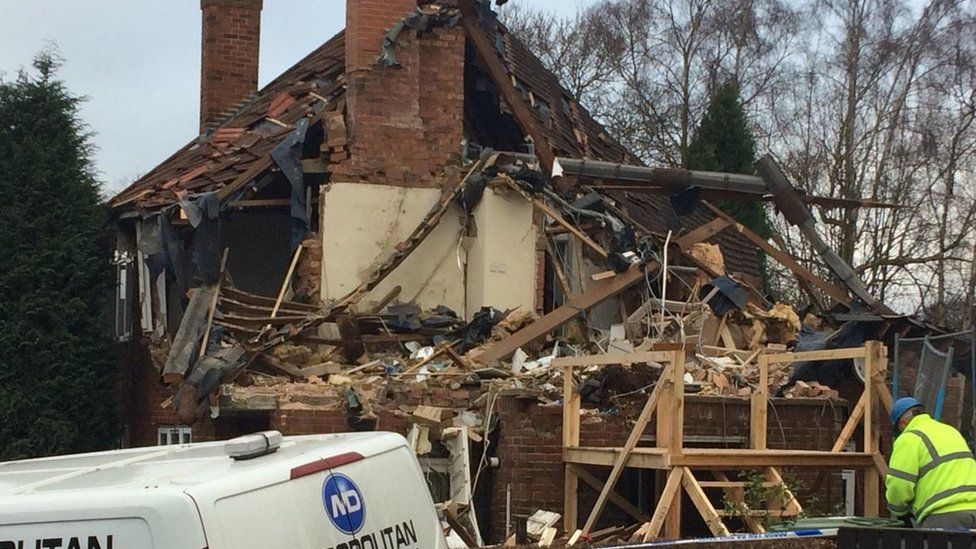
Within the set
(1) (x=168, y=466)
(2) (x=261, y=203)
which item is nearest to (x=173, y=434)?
(2) (x=261, y=203)

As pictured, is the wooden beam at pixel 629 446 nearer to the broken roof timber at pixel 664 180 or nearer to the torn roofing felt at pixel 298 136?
the broken roof timber at pixel 664 180

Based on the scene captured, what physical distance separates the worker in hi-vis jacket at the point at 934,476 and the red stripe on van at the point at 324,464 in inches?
168

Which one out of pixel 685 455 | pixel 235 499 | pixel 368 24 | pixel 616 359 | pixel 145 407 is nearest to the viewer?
pixel 235 499

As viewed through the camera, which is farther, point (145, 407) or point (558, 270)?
point (145, 407)

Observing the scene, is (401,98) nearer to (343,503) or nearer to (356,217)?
(356,217)

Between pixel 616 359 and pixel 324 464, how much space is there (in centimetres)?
673

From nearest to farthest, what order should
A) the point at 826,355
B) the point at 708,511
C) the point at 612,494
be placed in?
the point at 708,511
the point at 826,355
the point at 612,494

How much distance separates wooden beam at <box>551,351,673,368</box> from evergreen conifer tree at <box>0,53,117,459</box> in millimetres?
6449

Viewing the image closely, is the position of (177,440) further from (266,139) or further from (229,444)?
(229,444)

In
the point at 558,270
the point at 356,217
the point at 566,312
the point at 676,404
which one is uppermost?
the point at 356,217

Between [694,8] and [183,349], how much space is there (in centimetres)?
2431

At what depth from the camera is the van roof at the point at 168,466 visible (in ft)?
13.9

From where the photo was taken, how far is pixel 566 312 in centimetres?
1369

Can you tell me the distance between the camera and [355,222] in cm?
1470
